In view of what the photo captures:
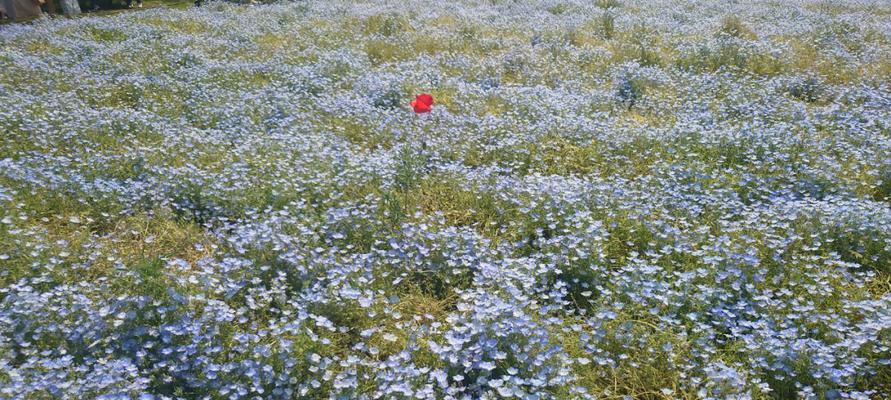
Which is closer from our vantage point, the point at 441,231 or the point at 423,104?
the point at 441,231

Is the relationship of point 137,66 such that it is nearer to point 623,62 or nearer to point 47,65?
point 47,65

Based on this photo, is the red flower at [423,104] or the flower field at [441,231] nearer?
the flower field at [441,231]

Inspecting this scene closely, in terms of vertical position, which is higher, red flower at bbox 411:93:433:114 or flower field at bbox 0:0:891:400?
red flower at bbox 411:93:433:114

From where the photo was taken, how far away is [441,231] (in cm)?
437

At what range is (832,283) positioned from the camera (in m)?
3.89

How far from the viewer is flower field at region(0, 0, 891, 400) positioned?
318 centimetres

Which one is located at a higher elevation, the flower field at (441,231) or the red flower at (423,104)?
the red flower at (423,104)

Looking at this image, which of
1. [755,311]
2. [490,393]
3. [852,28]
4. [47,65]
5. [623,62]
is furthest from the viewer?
[852,28]

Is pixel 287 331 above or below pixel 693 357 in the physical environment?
above

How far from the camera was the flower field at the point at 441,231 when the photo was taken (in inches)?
125

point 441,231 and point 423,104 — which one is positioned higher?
point 423,104

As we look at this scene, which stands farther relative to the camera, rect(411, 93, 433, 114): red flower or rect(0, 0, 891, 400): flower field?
rect(411, 93, 433, 114): red flower

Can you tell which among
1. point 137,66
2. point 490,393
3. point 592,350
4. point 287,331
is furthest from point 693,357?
point 137,66

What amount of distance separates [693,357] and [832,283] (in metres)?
1.25
